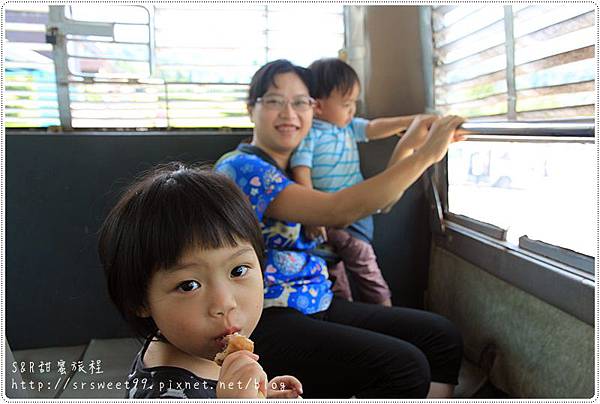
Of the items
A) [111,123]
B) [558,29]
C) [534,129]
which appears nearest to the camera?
[534,129]

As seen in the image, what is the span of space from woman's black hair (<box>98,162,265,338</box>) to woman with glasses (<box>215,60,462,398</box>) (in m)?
0.36

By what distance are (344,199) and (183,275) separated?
0.51 metres

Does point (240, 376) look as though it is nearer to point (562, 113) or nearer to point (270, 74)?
point (270, 74)

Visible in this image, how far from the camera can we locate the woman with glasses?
110 cm

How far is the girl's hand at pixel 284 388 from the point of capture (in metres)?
0.77

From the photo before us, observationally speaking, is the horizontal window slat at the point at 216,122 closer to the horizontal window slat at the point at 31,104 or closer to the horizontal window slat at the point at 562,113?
the horizontal window slat at the point at 31,104

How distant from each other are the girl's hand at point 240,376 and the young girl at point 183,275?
68 millimetres

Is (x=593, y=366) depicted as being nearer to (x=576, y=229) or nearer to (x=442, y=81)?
(x=576, y=229)

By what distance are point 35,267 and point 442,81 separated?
1.37 m

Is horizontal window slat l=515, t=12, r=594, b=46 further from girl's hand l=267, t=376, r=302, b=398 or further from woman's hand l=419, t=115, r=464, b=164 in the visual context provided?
girl's hand l=267, t=376, r=302, b=398

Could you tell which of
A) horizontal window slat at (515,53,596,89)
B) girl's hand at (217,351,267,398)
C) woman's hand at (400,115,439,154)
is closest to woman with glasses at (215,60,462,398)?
woman's hand at (400,115,439,154)

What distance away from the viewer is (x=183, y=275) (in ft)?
2.31

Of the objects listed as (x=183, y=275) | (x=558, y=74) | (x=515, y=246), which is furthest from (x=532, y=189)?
(x=183, y=275)

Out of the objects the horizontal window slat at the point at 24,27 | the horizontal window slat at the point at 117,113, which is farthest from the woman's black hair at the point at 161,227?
the horizontal window slat at the point at 24,27
